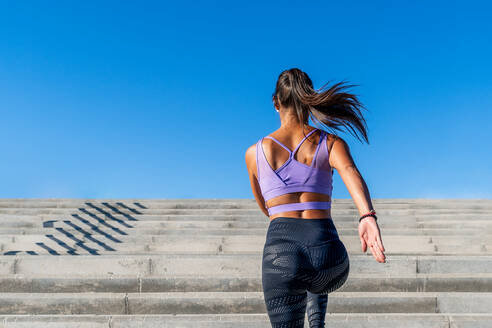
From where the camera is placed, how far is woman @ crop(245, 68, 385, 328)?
189 centimetres

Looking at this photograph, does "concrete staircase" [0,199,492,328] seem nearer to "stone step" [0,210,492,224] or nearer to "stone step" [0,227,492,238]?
"stone step" [0,227,492,238]

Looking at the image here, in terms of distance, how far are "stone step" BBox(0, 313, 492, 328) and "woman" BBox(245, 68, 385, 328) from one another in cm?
207

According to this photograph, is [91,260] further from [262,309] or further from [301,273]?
[301,273]

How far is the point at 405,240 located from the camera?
6828 mm

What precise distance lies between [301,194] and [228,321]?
2359 mm

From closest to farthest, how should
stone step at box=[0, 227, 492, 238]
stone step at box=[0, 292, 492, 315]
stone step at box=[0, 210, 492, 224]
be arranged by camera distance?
1. stone step at box=[0, 292, 492, 315]
2. stone step at box=[0, 227, 492, 238]
3. stone step at box=[0, 210, 492, 224]

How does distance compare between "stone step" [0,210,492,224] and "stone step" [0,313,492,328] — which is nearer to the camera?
"stone step" [0,313,492,328]

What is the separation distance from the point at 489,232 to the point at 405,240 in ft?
5.63

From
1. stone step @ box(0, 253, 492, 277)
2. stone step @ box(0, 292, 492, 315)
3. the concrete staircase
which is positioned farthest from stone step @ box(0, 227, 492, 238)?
stone step @ box(0, 292, 492, 315)

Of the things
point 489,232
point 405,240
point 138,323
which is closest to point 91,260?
point 138,323

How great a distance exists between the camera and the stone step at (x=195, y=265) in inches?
190

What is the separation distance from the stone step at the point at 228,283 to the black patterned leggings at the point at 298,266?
109 inches

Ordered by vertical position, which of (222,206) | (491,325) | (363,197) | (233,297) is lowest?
(491,325)

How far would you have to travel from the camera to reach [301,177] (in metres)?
1.93
